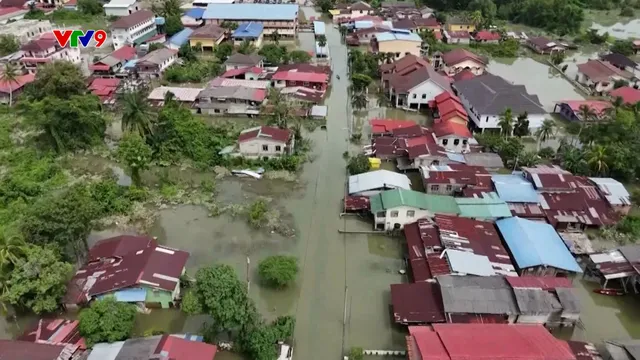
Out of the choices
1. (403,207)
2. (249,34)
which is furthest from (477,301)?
(249,34)

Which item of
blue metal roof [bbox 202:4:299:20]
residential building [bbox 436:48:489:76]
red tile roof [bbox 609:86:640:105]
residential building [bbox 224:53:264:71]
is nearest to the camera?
red tile roof [bbox 609:86:640:105]

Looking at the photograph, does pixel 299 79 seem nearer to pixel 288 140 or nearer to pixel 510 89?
pixel 288 140

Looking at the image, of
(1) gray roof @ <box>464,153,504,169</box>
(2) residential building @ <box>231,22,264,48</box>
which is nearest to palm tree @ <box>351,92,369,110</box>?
(1) gray roof @ <box>464,153,504,169</box>

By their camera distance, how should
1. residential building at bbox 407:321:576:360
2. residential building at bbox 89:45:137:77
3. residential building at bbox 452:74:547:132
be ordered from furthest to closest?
residential building at bbox 89:45:137:77
residential building at bbox 452:74:547:132
residential building at bbox 407:321:576:360

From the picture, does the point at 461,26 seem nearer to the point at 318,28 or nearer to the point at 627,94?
the point at 318,28

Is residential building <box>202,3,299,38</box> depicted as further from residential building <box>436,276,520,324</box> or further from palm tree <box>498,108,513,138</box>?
residential building <box>436,276,520,324</box>

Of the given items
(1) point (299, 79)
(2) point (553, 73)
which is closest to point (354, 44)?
(1) point (299, 79)
